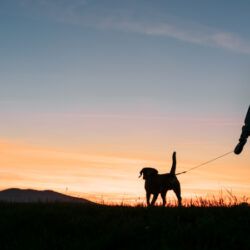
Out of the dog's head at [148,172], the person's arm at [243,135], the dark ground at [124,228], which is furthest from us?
the dog's head at [148,172]

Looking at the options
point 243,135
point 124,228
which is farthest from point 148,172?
point 124,228

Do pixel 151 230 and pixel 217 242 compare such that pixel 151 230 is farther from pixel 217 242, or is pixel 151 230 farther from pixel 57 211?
pixel 57 211

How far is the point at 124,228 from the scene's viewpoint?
9969 millimetres

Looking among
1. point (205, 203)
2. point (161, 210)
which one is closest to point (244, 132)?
point (205, 203)

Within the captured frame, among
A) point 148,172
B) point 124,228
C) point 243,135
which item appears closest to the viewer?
point 124,228

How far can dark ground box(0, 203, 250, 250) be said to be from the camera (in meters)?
9.24

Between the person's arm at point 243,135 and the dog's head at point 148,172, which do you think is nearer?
the person's arm at point 243,135

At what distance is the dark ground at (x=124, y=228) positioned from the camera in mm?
9242

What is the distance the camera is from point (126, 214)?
38.0ft

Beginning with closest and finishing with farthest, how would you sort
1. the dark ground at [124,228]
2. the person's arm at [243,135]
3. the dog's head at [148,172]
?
the dark ground at [124,228]
the person's arm at [243,135]
the dog's head at [148,172]

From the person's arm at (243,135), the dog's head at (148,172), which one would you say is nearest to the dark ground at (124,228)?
the person's arm at (243,135)

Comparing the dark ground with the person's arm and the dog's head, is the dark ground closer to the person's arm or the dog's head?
the person's arm

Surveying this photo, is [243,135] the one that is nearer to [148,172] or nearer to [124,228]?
[124,228]

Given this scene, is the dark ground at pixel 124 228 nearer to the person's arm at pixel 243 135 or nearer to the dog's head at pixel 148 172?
the person's arm at pixel 243 135
